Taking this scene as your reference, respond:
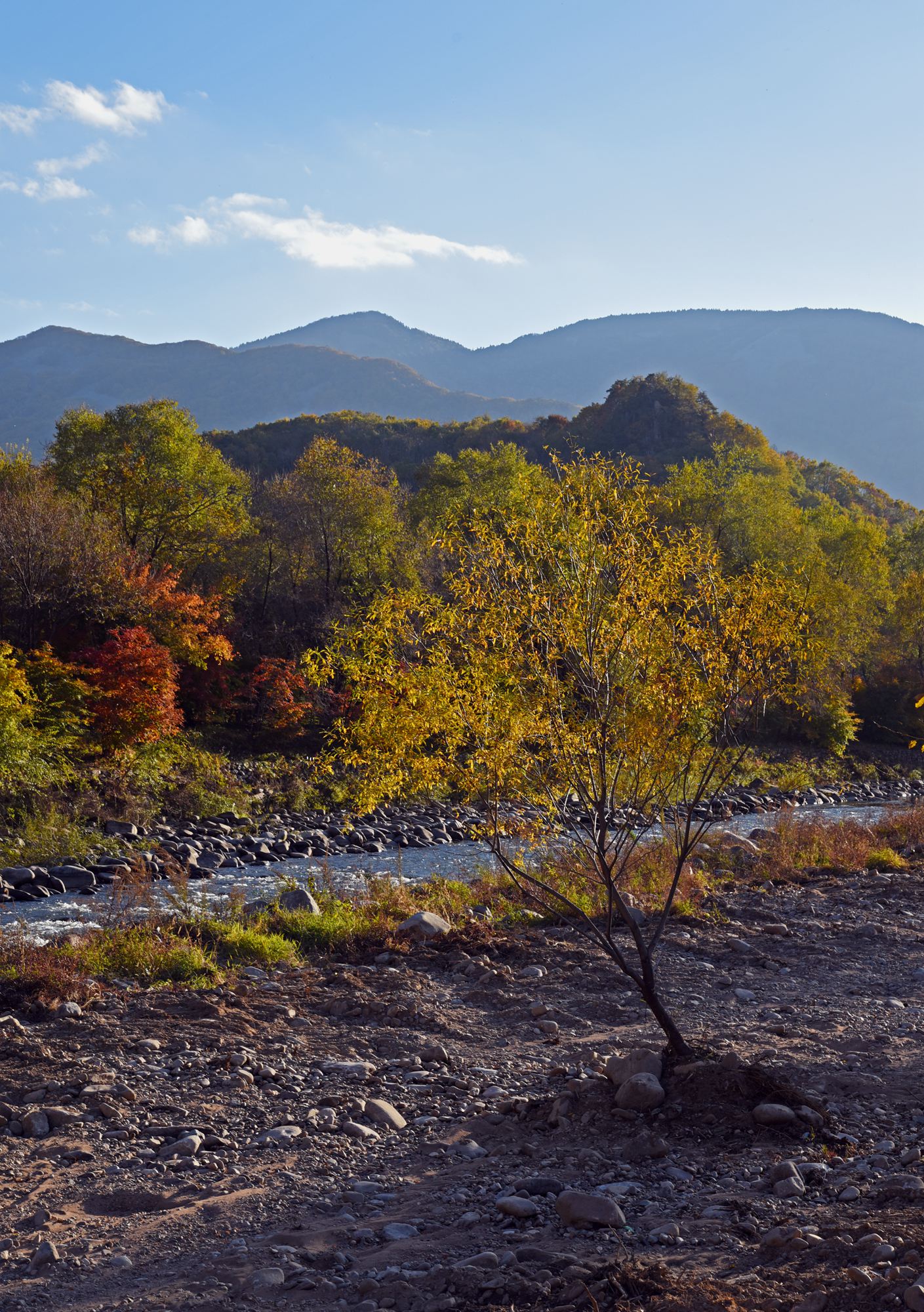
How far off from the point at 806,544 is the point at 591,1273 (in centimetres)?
4128

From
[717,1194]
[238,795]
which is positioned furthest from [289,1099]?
[238,795]

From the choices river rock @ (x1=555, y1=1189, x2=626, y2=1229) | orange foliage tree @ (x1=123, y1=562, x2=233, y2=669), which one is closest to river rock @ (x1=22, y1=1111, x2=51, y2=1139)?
river rock @ (x1=555, y1=1189, x2=626, y2=1229)

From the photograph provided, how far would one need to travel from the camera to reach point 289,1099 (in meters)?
6.68

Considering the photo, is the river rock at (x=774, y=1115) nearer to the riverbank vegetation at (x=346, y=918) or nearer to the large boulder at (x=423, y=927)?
the riverbank vegetation at (x=346, y=918)

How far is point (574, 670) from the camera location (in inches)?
275

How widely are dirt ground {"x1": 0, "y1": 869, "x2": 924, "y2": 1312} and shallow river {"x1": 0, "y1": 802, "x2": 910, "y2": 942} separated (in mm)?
4289

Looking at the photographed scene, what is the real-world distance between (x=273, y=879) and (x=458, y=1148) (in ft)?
38.5

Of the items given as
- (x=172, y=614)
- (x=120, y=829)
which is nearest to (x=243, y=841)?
(x=120, y=829)

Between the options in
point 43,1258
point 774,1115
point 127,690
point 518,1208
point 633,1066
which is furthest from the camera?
point 127,690

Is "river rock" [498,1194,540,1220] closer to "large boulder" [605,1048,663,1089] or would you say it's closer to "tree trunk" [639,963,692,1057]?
"large boulder" [605,1048,663,1089]

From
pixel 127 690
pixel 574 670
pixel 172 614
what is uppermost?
pixel 574 670

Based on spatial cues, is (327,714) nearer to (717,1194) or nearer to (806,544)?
(806,544)

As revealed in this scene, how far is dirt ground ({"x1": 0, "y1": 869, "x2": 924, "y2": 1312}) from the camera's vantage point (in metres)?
4.14

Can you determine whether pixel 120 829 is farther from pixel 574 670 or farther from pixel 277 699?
pixel 574 670
